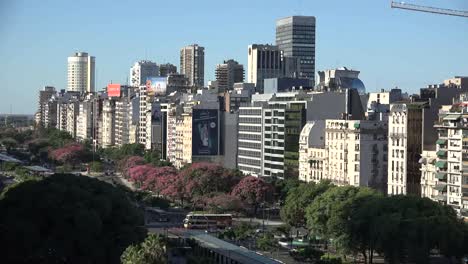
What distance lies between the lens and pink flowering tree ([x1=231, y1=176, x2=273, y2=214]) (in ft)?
272

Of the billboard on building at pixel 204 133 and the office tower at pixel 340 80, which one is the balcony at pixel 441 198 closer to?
the office tower at pixel 340 80

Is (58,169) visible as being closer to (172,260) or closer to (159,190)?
(159,190)

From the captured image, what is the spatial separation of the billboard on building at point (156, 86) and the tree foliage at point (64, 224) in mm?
93957

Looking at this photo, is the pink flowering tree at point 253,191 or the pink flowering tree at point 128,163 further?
the pink flowering tree at point 128,163

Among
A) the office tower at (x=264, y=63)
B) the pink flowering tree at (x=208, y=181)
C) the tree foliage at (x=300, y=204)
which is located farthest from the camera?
the office tower at (x=264, y=63)

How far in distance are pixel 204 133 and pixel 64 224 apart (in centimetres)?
6623

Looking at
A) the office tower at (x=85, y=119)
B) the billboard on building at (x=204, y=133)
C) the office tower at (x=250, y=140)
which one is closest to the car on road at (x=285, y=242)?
the office tower at (x=250, y=140)

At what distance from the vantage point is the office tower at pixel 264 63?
185m

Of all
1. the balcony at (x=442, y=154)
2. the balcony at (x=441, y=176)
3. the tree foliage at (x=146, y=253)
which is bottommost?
the tree foliage at (x=146, y=253)

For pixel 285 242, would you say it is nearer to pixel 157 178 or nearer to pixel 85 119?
pixel 157 178

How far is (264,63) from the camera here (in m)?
186

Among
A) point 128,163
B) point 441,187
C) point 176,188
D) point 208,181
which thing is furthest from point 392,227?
point 128,163

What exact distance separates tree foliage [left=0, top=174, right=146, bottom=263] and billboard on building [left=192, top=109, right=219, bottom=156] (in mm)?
61741

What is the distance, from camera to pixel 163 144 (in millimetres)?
129375
